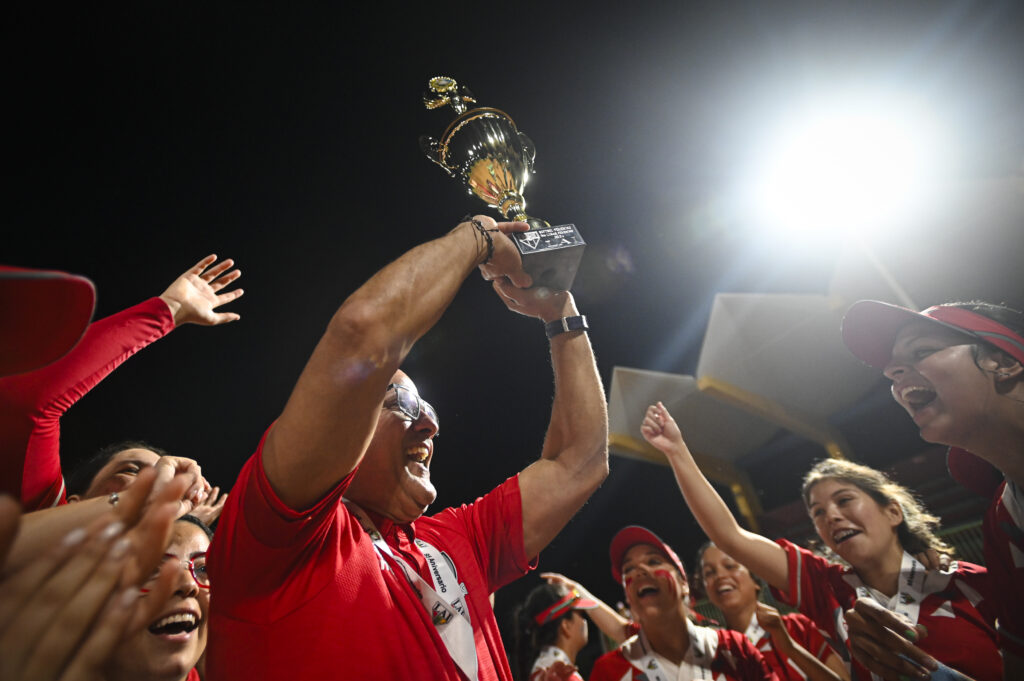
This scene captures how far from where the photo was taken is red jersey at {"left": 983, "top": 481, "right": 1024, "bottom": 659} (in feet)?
5.61

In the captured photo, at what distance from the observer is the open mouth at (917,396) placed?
5.71 ft

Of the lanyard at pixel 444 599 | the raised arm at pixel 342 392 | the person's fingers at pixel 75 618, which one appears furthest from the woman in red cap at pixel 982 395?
the person's fingers at pixel 75 618

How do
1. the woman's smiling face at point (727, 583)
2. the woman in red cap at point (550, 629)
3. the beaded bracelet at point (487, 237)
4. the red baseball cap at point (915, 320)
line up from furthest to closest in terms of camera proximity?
the woman in red cap at point (550, 629), the woman's smiling face at point (727, 583), the red baseball cap at point (915, 320), the beaded bracelet at point (487, 237)

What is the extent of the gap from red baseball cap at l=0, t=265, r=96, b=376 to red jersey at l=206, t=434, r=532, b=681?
0.41 m

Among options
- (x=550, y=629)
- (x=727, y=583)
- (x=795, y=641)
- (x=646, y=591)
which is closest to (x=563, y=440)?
(x=646, y=591)

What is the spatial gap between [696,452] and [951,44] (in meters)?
8.81

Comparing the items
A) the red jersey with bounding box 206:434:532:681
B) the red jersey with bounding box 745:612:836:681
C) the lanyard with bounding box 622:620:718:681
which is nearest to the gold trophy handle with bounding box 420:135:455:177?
the red jersey with bounding box 206:434:532:681

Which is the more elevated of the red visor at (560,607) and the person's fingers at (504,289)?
the person's fingers at (504,289)

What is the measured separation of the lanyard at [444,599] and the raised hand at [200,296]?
1.44m

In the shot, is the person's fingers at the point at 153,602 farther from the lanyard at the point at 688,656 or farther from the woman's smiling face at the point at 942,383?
the lanyard at the point at 688,656

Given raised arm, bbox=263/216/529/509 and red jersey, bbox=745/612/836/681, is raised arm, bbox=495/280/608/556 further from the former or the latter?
red jersey, bbox=745/612/836/681

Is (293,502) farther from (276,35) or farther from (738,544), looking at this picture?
(276,35)

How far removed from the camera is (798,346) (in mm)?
8641

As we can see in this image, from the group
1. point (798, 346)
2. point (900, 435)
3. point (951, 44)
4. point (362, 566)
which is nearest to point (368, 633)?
point (362, 566)
